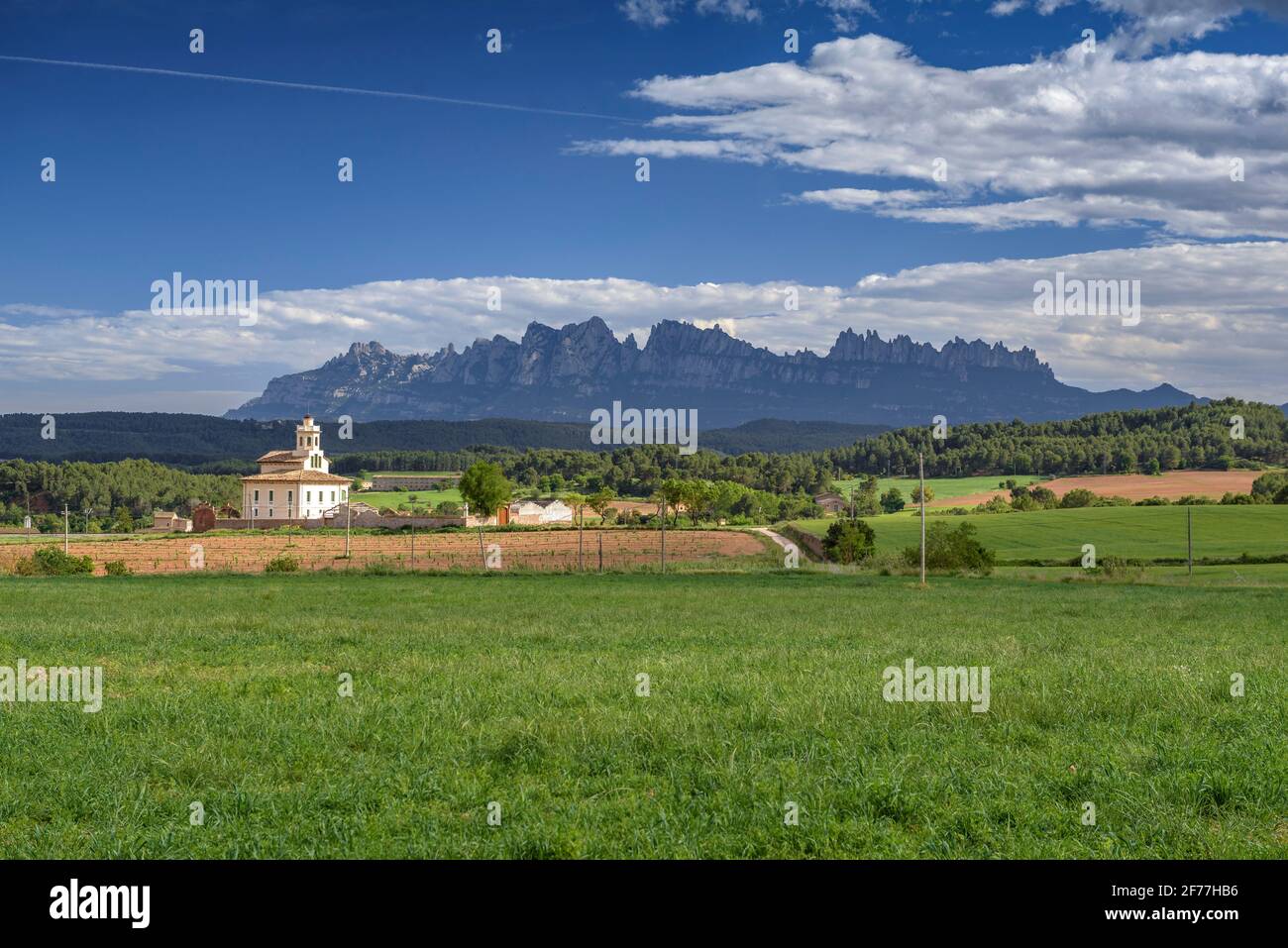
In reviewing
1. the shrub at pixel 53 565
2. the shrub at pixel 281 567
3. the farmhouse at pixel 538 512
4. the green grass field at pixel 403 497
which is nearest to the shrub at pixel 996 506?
the farmhouse at pixel 538 512

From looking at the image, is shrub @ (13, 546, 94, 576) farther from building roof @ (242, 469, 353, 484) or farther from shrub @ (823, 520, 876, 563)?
building roof @ (242, 469, 353, 484)

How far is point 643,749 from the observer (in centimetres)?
1113

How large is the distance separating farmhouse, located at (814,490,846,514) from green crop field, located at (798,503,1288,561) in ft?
58.5

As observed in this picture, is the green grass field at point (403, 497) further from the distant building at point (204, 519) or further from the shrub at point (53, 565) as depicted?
the shrub at point (53, 565)

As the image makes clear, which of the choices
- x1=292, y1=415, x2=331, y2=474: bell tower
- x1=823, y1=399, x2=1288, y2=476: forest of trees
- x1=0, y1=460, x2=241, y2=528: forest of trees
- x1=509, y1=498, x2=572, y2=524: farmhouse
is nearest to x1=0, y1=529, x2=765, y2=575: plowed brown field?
x1=509, y1=498, x2=572, y2=524: farmhouse

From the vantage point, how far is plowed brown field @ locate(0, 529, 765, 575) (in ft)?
225

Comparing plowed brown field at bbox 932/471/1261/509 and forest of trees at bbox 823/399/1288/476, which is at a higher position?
forest of trees at bbox 823/399/1288/476

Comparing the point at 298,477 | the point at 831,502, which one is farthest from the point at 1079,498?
the point at 298,477

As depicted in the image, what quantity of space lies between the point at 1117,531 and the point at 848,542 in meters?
37.8

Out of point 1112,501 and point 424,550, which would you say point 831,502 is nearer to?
point 1112,501

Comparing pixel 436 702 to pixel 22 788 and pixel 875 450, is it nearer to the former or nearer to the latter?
pixel 22 788

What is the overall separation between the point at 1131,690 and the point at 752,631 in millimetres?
12023
